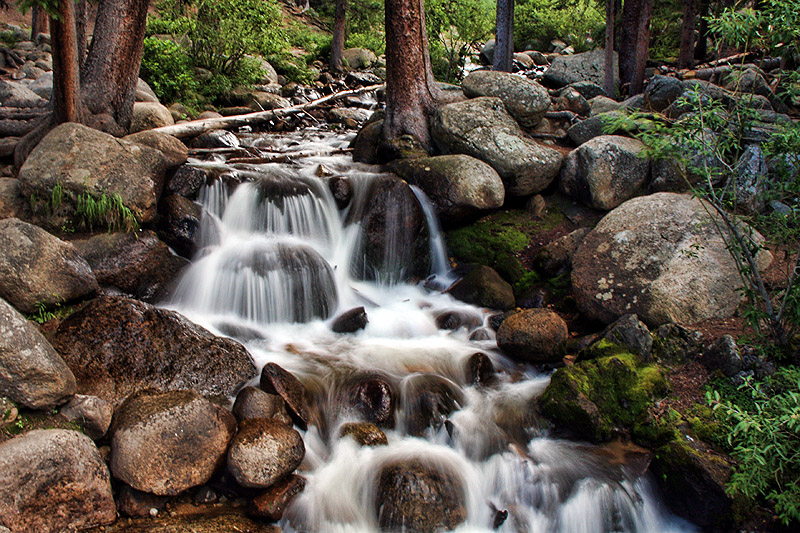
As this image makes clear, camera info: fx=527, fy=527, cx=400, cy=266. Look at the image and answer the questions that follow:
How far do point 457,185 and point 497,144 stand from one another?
138 centimetres

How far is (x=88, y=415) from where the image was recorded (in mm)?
4363

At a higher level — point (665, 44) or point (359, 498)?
point (665, 44)

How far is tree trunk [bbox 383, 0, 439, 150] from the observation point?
10.3 metres

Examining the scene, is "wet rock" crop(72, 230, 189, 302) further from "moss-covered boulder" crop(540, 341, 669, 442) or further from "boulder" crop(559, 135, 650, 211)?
"boulder" crop(559, 135, 650, 211)

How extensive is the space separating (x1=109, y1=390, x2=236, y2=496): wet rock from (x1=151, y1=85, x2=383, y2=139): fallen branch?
6.80 m

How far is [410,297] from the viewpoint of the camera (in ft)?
27.2

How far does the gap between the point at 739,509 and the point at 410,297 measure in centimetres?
504

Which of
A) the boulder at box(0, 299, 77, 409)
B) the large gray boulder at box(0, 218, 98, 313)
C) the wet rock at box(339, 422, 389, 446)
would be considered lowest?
the wet rock at box(339, 422, 389, 446)

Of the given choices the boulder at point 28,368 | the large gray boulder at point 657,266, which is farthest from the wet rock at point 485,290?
the boulder at point 28,368

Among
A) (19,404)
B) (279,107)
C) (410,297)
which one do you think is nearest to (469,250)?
(410,297)

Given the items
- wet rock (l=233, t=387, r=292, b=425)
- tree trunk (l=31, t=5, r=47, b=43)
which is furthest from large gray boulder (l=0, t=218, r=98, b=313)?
tree trunk (l=31, t=5, r=47, b=43)

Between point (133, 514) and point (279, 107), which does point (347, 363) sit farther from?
point (279, 107)

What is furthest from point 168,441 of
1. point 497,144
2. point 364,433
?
point 497,144

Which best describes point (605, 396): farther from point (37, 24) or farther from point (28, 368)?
point (37, 24)
